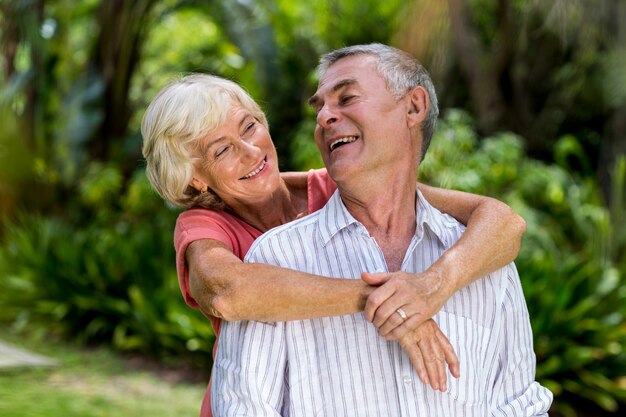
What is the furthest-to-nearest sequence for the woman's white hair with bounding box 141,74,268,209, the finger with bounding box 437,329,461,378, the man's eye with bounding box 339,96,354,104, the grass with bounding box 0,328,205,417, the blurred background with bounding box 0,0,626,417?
the blurred background with bounding box 0,0,626,417, the grass with bounding box 0,328,205,417, the woman's white hair with bounding box 141,74,268,209, the man's eye with bounding box 339,96,354,104, the finger with bounding box 437,329,461,378

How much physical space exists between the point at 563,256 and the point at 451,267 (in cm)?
586

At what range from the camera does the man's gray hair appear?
2.46 metres

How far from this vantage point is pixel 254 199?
279 cm

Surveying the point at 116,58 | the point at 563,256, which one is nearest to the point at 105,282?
the point at 116,58

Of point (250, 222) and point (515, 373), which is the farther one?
point (250, 222)

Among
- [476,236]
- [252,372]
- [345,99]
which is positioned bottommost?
[252,372]

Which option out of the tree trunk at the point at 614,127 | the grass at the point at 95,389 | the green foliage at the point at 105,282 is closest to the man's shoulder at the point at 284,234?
the grass at the point at 95,389

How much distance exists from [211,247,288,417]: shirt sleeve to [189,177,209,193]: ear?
2.12 feet

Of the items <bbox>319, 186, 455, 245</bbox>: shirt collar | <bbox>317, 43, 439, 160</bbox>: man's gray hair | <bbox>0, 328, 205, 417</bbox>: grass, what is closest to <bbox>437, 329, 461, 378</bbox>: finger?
<bbox>319, 186, 455, 245</bbox>: shirt collar

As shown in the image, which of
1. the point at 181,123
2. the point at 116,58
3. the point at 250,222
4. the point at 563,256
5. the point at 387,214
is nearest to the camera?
the point at 387,214

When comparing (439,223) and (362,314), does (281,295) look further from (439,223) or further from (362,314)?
(439,223)

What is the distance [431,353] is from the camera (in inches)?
84.8

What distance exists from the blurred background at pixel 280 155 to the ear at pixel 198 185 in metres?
3.76

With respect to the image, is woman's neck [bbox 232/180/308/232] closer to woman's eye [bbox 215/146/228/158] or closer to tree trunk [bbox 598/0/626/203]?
woman's eye [bbox 215/146/228/158]
